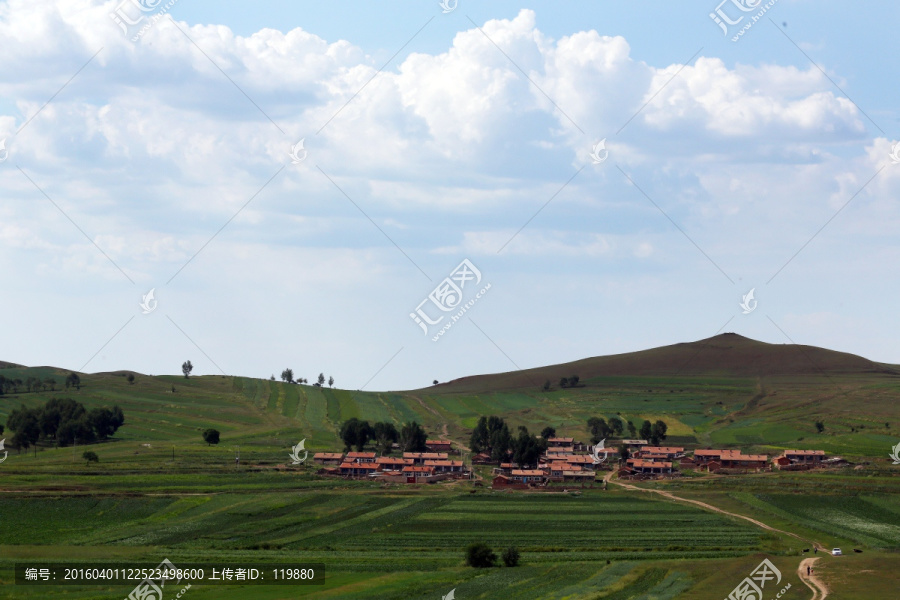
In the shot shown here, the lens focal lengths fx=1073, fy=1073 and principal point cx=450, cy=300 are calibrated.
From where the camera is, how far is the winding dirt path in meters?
58.2

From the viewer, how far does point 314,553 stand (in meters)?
75.3

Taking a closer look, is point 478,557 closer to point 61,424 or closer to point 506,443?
point 506,443

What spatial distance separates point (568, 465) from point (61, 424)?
75.9 meters

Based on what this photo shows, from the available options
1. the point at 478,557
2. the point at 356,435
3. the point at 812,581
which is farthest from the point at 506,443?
the point at 812,581

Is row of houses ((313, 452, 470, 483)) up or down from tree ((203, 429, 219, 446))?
down

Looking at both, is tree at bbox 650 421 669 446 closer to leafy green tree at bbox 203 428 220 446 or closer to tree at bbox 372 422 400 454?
tree at bbox 372 422 400 454

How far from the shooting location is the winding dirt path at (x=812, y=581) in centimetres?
5819

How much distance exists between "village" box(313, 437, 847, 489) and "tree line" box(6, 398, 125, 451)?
42863mm

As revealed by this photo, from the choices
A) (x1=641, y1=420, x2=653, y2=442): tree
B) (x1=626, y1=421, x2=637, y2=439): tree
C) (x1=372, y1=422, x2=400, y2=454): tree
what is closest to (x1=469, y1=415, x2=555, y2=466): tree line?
(x1=372, y1=422, x2=400, y2=454): tree

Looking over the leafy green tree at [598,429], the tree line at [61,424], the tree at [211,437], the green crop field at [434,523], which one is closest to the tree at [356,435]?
the green crop field at [434,523]

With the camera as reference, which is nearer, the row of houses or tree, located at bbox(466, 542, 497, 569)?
tree, located at bbox(466, 542, 497, 569)

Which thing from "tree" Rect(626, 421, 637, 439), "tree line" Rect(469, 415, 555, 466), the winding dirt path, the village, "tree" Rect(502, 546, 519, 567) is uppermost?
"tree" Rect(626, 421, 637, 439)

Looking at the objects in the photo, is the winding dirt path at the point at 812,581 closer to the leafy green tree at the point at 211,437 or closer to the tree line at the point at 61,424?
the leafy green tree at the point at 211,437

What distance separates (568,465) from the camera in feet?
438
